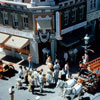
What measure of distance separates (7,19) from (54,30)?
668 centimetres

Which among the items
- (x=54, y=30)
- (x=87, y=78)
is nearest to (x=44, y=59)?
(x=54, y=30)

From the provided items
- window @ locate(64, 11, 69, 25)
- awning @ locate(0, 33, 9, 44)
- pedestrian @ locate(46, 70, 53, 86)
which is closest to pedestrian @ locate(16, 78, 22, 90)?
pedestrian @ locate(46, 70, 53, 86)

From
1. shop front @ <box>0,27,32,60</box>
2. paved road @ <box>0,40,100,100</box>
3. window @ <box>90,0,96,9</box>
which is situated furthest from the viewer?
window @ <box>90,0,96,9</box>

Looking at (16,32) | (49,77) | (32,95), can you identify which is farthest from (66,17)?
(32,95)

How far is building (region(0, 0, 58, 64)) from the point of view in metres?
28.0

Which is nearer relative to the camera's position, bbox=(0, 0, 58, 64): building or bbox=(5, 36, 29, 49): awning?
bbox=(0, 0, 58, 64): building

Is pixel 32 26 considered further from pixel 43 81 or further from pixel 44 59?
pixel 43 81

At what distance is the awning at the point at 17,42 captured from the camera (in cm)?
2965

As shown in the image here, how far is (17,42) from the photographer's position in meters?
30.3

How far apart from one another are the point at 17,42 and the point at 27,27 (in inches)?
85.5

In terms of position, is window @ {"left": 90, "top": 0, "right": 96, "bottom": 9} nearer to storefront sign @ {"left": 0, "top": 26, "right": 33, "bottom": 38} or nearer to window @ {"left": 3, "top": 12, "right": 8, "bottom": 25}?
storefront sign @ {"left": 0, "top": 26, "right": 33, "bottom": 38}

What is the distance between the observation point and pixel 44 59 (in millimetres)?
30203

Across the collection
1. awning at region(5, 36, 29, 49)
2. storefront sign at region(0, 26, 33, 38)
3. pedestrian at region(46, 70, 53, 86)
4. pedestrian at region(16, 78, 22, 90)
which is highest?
storefront sign at region(0, 26, 33, 38)

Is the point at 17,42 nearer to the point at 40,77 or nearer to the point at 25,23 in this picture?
the point at 25,23
